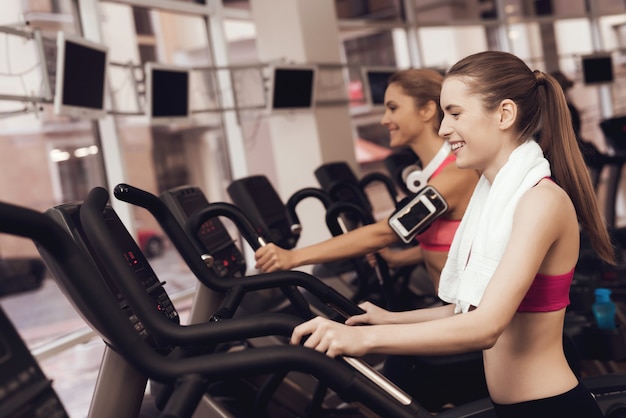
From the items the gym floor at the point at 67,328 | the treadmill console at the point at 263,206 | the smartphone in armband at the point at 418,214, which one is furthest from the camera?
the gym floor at the point at 67,328

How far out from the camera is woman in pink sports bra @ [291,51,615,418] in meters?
1.31

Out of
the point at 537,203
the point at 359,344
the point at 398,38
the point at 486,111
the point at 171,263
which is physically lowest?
the point at 171,263

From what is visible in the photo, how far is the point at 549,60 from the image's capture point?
870cm

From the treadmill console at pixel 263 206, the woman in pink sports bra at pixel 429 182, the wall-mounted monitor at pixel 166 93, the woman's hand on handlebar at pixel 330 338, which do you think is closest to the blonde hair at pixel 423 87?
the woman in pink sports bra at pixel 429 182

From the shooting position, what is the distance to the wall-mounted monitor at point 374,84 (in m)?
6.76

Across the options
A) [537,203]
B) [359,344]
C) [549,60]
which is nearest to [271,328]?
[359,344]

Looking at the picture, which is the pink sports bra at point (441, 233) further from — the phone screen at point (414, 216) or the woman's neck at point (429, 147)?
the phone screen at point (414, 216)

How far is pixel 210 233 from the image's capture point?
7.68ft

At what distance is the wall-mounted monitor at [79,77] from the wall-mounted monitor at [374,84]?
10.8 feet

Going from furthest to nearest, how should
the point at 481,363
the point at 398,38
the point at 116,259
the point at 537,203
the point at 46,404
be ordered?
the point at 398,38, the point at 481,363, the point at 537,203, the point at 116,259, the point at 46,404

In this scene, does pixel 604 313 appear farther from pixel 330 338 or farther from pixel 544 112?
pixel 330 338

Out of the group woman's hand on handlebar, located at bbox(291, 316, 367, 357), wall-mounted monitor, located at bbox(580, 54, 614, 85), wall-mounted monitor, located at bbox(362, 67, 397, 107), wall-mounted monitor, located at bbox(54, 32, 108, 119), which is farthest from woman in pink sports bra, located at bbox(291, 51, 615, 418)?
wall-mounted monitor, located at bbox(580, 54, 614, 85)

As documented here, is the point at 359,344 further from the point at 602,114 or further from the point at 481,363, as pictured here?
the point at 602,114

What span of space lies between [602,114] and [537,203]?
840cm
